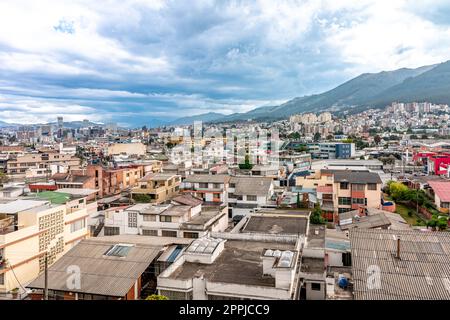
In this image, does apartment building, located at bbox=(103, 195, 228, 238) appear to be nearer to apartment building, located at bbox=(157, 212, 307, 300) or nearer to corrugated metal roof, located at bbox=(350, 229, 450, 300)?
apartment building, located at bbox=(157, 212, 307, 300)

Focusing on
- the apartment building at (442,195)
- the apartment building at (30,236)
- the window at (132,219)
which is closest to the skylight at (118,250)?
the apartment building at (30,236)

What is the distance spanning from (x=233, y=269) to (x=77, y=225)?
7.71m

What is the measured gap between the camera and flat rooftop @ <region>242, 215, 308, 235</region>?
41.1 ft

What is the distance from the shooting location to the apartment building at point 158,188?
19703mm

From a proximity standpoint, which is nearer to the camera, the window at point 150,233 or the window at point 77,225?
the window at point 77,225

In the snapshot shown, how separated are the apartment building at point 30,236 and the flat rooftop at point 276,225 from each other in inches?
252

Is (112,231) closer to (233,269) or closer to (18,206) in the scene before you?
(18,206)

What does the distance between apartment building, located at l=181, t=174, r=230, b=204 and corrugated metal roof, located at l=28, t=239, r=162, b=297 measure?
9445 mm

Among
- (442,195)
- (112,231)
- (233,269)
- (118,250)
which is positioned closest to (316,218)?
(442,195)

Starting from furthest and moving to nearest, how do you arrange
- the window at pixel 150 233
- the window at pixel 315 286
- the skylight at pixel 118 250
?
the window at pixel 150 233 → the skylight at pixel 118 250 → the window at pixel 315 286

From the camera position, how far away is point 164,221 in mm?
12891

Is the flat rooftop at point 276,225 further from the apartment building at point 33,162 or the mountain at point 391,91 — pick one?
the mountain at point 391,91

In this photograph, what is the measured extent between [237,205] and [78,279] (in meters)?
11.4
